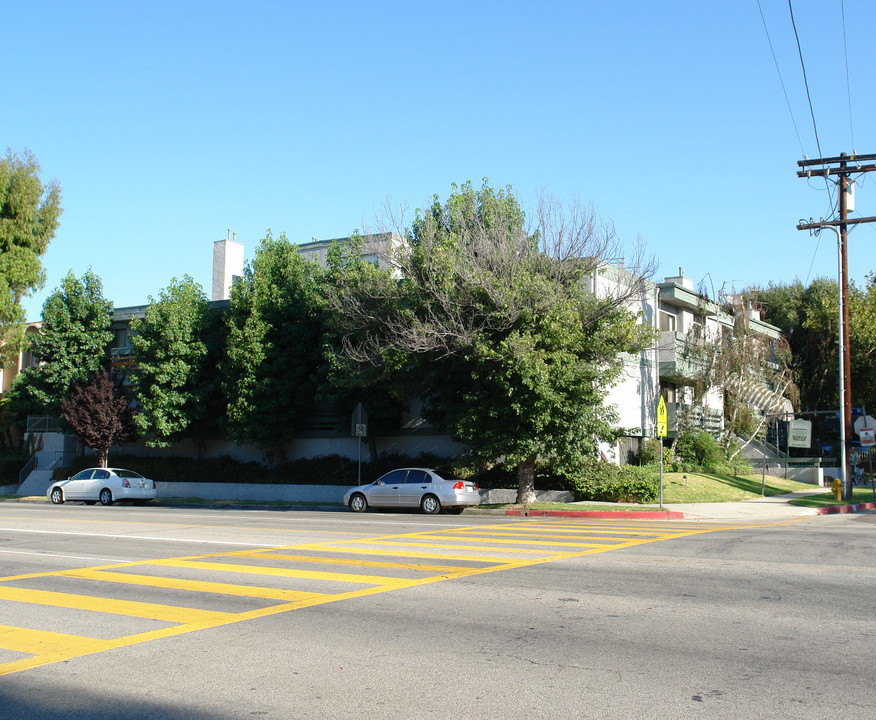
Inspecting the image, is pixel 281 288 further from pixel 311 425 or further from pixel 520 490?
pixel 520 490

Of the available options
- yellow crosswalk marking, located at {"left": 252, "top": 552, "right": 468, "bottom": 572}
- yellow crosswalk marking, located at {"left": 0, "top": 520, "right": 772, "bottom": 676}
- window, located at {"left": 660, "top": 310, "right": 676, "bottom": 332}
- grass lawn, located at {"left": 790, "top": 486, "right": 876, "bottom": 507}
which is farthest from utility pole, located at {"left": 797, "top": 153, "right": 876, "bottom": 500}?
yellow crosswalk marking, located at {"left": 252, "top": 552, "right": 468, "bottom": 572}

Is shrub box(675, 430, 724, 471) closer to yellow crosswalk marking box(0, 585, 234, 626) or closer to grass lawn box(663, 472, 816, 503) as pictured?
grass lawn box(663, 472, 816, 503)

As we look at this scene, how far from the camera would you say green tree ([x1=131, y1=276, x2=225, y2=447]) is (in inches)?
1272

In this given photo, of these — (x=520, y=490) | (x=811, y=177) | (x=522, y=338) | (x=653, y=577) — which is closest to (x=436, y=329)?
(x=522, y=338)

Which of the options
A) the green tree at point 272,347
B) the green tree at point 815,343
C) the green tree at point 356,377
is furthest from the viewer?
the green tree at point 815,343

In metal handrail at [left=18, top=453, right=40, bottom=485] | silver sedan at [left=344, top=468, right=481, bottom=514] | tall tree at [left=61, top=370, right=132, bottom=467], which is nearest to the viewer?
silver sedan at [left=344, top=468, right=481, bottom=514]

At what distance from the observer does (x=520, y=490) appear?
24.7 meters

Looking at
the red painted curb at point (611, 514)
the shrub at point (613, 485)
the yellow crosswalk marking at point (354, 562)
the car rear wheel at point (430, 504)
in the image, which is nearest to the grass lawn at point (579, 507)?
the red painted curb at point (611, 514)

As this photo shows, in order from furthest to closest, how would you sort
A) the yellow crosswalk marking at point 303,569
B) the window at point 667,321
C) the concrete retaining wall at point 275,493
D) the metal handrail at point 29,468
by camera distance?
1. the metal handrail at point 29,468
2. the window at point 667,321
3. the concrete retaining wall at point 275,493
4. the yellow crosswalk marking at point 303,569

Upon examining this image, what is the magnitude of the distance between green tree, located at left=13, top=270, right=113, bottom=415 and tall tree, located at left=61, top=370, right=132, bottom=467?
6.23 ft

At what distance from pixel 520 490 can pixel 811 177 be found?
52.3ft

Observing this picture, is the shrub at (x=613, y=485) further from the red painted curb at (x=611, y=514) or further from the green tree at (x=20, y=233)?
the green tree at (x=20, y=233)

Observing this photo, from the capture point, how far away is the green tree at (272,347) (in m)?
30.3

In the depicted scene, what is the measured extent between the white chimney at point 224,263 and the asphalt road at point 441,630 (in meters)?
29.7
